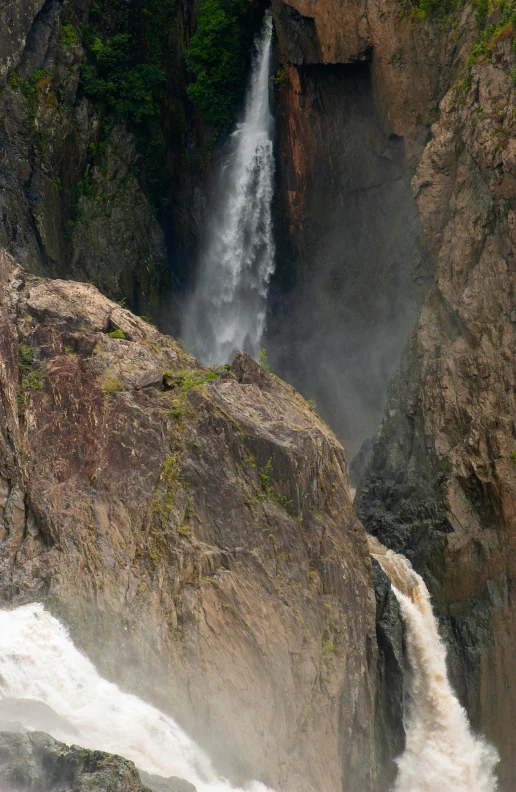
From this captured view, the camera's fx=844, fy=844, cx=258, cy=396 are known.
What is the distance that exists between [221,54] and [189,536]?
29485 millimetres

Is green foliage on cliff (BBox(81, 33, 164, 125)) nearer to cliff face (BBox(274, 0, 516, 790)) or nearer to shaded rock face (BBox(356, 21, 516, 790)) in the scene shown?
cliff face (BBox(274, 0, 516, 790))

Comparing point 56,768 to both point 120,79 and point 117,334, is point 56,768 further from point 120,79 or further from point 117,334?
point 120,79

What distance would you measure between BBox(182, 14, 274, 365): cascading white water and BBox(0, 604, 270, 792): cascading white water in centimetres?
2644

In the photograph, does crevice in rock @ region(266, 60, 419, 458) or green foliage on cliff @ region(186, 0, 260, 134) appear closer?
crevice in rock @ region(266, 60, 419, 458)

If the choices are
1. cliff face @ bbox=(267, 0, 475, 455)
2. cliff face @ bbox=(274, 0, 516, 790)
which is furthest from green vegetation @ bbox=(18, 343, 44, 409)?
cliff face @ bbox=(267, 0, 475, 455)

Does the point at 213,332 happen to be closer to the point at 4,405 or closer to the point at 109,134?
the point at 109,134

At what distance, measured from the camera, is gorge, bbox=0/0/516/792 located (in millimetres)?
19641

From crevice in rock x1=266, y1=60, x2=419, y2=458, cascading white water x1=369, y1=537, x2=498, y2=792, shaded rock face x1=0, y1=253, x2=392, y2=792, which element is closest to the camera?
shaded rock face x1=0, y1=253, x2=392, y2=792

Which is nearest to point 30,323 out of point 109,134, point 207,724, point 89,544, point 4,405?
point 4,405

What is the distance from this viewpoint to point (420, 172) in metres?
33.8

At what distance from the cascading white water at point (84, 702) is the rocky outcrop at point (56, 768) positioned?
1.73 m

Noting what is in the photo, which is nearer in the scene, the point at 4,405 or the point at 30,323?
the point at 4,405

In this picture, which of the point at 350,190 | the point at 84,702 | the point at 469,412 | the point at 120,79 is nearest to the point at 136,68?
the point at 120,79

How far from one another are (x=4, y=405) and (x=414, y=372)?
18843 millimetres
